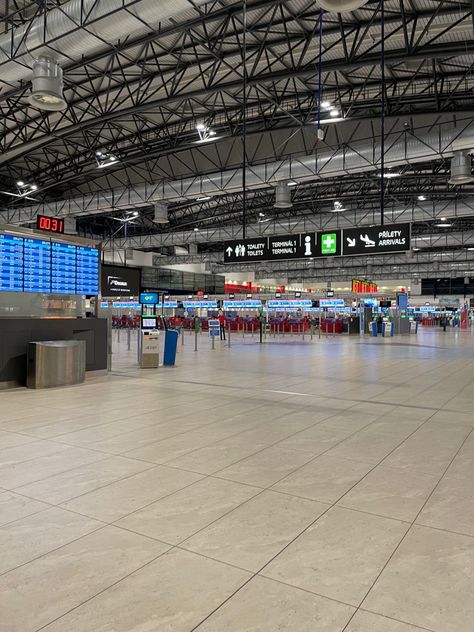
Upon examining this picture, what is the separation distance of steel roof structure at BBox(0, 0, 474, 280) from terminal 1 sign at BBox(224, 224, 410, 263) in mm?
1761

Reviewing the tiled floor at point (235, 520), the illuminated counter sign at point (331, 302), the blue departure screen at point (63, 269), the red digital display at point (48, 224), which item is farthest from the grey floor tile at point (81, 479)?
the illuminated counter sign at point (331, 302)

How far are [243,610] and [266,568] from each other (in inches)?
14.0

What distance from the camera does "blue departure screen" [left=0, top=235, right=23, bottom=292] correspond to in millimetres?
8562

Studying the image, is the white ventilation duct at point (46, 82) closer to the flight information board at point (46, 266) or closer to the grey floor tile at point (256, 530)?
the flight information board at point (46, 266)

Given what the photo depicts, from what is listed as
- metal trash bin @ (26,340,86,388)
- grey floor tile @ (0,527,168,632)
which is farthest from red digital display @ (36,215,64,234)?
grey floor tile @ (0,527,168,632)

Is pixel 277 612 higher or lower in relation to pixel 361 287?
lower

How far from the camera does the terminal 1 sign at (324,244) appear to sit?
10344 mm

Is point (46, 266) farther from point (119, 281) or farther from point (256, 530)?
point (256, 530)

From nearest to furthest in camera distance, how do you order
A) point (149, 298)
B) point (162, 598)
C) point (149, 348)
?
point (162, 598) < point (149, 348) < point (149, 298)

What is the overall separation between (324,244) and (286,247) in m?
1.09

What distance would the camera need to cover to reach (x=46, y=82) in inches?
370

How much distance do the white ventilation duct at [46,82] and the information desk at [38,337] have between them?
4.74m

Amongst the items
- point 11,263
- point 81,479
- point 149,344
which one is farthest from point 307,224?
point 81,479

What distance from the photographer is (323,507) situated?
2996 millimetres
